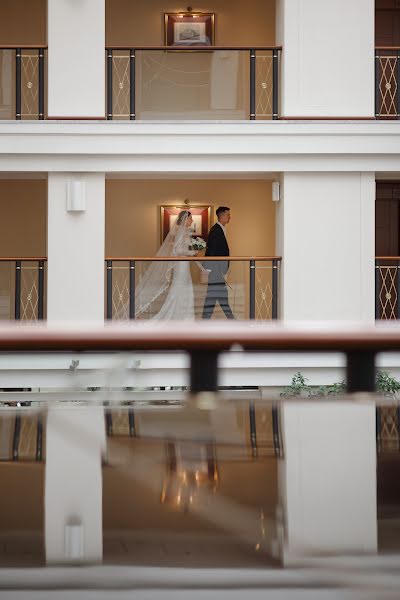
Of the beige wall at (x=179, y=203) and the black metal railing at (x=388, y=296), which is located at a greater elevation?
the beige wall at (x=179, y=203)

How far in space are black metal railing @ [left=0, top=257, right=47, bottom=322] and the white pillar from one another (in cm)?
946

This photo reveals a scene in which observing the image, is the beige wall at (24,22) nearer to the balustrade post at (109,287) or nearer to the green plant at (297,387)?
the balustrade post at (109,287)

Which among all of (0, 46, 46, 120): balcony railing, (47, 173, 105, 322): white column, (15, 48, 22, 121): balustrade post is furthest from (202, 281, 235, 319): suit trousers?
(15, 48, 22, 121): balustrade post

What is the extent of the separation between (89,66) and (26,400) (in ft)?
15.4

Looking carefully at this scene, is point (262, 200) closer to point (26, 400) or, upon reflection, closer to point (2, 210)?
point (2, 210)

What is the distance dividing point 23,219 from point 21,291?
14.8 feet

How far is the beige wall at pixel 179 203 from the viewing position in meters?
18.2

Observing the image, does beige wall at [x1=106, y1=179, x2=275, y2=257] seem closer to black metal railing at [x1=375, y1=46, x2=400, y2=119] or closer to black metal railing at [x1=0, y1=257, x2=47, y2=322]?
black metal railing at [x1=375, y1=46, x2=400, y2=119]

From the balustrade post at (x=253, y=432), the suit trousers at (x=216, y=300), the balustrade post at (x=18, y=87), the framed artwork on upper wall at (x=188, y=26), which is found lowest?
the balustrade post at (x=253, y=432)

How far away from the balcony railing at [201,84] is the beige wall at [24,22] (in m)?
3.99

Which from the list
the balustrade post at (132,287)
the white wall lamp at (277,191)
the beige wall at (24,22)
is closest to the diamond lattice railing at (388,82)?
the white wall lamp at (277,191)

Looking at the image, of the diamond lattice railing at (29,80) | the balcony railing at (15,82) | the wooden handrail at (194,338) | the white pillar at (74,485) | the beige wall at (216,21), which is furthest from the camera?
the beige wall at (216,21)

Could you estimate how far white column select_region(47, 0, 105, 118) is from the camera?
525 inches

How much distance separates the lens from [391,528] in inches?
102
